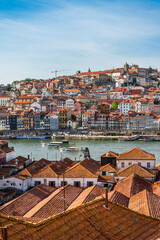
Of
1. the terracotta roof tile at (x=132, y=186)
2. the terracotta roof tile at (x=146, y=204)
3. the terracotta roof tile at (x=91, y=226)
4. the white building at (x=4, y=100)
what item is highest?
the white building at (x=4, y=100)

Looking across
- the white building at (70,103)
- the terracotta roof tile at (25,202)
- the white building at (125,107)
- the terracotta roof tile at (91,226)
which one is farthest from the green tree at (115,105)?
the terracotta roof tile at (91,226)

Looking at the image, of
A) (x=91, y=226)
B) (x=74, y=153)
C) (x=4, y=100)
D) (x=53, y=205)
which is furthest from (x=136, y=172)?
(x=4, y=100)

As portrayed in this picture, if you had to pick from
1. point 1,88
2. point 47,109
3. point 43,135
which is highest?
point 1,88

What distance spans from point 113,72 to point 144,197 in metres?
87.5

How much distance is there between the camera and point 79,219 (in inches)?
239

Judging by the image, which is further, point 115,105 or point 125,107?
point 115,105

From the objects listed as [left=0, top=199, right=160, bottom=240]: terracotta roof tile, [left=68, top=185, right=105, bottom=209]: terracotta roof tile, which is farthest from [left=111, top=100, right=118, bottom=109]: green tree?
[left=0, top=199, right=160, bottom=240]: terracotta roof tile

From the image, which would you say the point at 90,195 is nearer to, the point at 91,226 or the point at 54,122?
the point at 91,226

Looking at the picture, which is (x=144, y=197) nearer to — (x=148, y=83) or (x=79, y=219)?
(x=79, y=219)

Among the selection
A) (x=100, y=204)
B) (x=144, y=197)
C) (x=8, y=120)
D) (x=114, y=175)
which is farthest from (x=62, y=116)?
(x=100, y=204)

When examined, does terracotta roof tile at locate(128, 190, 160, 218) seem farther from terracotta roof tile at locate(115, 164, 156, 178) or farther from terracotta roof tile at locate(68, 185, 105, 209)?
terracotta roof tile at locate(115, 164, 156, 178)

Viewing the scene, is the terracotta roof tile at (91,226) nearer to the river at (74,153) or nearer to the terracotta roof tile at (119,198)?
the terracotta roof tile at (119,198)

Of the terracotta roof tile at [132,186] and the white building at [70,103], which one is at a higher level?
the white building at [70,103]

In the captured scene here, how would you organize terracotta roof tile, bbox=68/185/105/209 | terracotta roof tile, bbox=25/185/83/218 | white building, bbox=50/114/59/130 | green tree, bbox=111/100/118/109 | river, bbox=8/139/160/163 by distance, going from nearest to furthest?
terracotta roof tile, bbox=25/185/83/218
terracotta roof tile, bbox=68/185/105/209
river, bbox=8/139/160/163
white building, bbox=50/114/59/130
green tree, bbox=111/100/118/109
